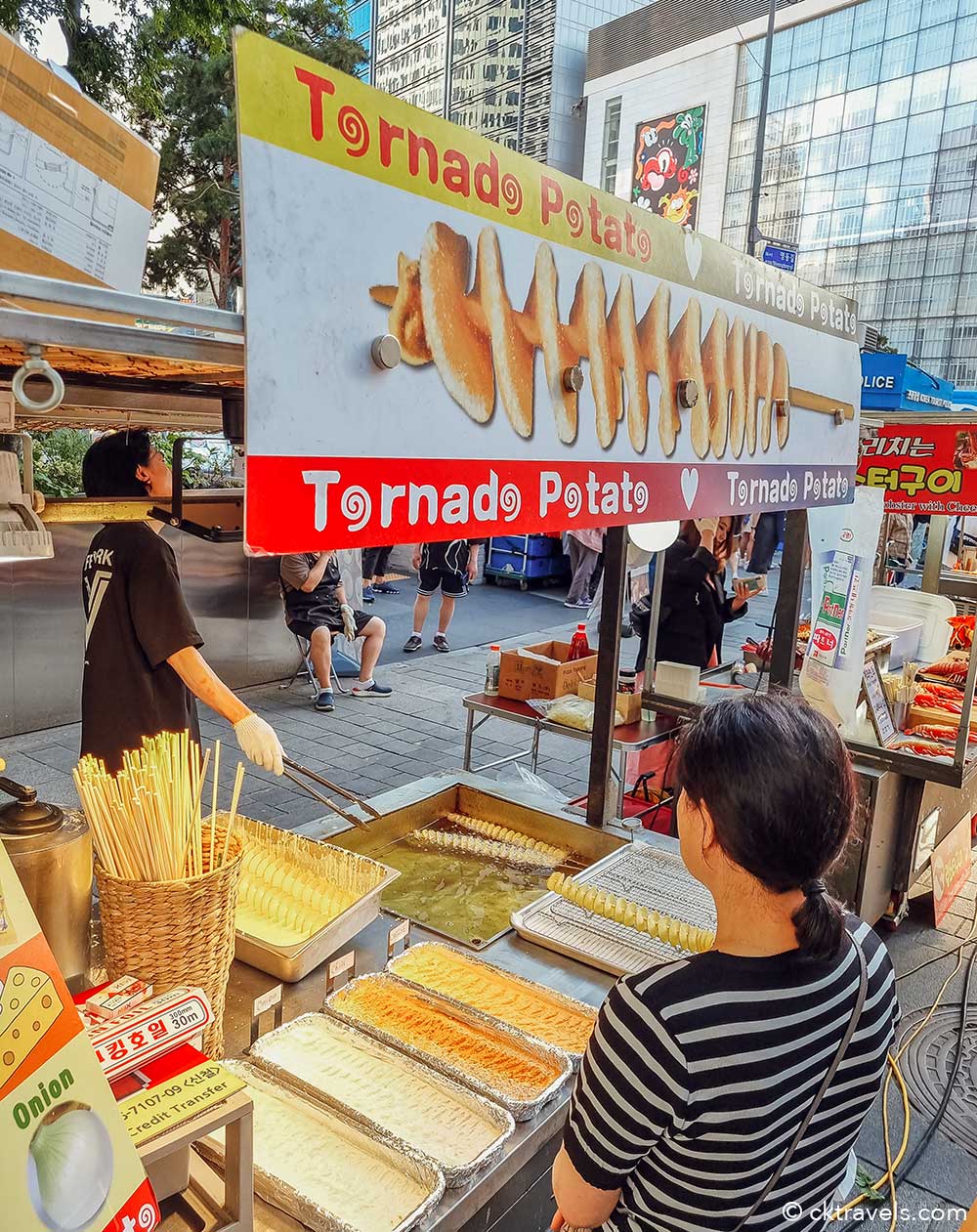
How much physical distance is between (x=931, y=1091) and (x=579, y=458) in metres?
2.92

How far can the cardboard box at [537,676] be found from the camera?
4.72 m

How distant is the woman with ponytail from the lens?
113 centimetres

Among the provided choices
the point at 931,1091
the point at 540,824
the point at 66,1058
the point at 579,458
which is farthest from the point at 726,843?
the point at 931,1091

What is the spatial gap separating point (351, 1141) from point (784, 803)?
0.98 m

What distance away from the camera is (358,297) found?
3.45 ft

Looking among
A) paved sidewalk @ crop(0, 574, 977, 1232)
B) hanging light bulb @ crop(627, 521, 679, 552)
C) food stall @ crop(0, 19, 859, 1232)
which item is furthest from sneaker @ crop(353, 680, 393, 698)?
food stall @ crop(0, 19, 859, 1232)

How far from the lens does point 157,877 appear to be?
55.8 inches

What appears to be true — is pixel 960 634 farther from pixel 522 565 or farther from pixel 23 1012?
pixel 522 565

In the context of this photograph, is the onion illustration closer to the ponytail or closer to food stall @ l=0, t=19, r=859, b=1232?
food stall @ l=0, t=19, r=859, b=1232

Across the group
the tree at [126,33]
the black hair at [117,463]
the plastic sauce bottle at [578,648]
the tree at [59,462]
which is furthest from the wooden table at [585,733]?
the tree at [126,33]

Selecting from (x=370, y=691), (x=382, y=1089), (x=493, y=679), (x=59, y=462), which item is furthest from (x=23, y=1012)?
(x=59, y=462)

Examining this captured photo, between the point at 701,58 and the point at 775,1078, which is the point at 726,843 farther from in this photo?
the point at 701,58

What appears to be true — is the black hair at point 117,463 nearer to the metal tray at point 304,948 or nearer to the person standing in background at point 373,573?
the metal tray at point 304,948

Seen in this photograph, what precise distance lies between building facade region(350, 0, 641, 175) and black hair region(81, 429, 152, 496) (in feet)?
105
